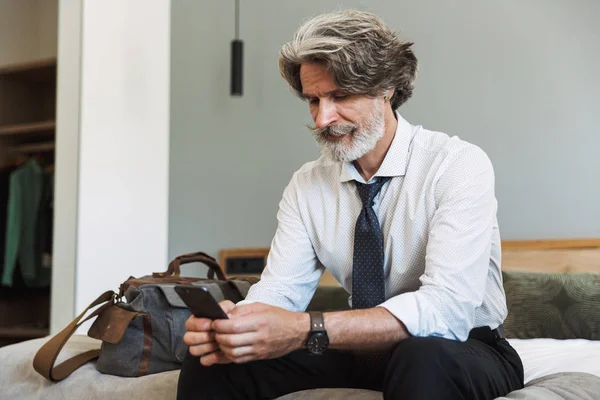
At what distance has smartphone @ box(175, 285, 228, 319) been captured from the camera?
1.05 meters

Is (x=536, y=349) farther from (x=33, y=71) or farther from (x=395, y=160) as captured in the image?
(x=33, y=71)

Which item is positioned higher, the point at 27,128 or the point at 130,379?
the point at 27,128

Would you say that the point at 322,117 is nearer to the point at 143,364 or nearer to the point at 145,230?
the point at 143,364

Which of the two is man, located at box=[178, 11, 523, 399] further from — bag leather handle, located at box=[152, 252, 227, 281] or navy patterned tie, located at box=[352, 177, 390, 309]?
bag leather handle, located at box=[152, 252, 227, 281]

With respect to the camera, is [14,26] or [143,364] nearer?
[143,364]

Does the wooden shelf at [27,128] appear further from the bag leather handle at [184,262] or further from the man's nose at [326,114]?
the man's nose at [326,114]

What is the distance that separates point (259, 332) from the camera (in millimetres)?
1093

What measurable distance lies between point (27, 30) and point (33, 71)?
192 millimetres

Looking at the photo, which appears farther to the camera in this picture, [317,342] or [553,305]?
[553,305]

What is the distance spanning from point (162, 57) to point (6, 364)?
181 cm

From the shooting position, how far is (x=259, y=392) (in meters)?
1.32

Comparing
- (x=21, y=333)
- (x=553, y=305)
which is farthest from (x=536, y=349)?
(x=21, y=333)

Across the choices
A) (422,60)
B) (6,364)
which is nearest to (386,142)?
(6,364)

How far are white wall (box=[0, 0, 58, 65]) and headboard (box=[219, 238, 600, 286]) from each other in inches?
77.8
